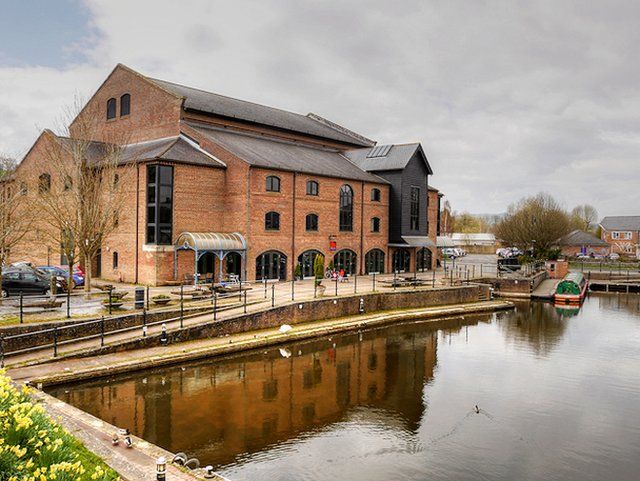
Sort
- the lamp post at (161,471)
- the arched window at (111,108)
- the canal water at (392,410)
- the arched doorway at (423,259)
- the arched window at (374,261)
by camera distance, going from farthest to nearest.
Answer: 1. the arched doorway at (423,259)
2. the arched window at (374,261)
3. the arched window at (111,108)
4. the canal water at (392,410)
5. the lamp post at (161,471)

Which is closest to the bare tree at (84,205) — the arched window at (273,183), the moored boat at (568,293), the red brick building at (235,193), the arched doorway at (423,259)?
the red brick building at (235,193)

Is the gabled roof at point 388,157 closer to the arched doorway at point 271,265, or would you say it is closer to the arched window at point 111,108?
the arched doorway at point 271,265

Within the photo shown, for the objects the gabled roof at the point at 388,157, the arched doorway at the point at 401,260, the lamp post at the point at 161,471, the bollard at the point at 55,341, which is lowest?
the lamp post at the point at 161,471

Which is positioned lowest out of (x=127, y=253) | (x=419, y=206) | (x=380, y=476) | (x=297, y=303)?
(x=380, y=476)

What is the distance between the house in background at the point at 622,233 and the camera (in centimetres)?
9300

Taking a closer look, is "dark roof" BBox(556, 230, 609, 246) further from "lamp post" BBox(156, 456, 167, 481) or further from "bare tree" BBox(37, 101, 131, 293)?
"lamp post" BBox(156, 456, 167, 481)

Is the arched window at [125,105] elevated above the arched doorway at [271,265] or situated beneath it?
elevated above

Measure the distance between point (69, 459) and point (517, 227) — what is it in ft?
204

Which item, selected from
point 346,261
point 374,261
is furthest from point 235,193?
point 374,261

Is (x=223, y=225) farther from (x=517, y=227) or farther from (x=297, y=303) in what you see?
(x=517, y=227)

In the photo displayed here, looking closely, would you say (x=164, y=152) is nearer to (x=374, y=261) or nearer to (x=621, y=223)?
(x=374, y=261)

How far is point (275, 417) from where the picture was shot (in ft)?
45.3

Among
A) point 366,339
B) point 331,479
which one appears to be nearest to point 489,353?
point 366,339

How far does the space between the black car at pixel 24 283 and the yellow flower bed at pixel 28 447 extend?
21.1m
